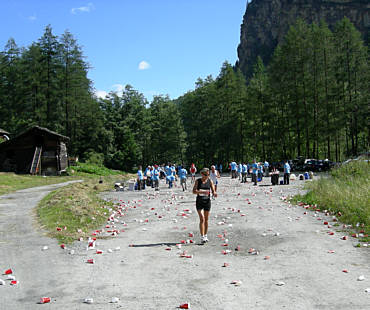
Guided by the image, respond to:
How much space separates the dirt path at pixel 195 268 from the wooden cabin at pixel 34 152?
34.7 meters

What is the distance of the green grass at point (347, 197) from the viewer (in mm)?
A: 11867

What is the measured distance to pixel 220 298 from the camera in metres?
5.76

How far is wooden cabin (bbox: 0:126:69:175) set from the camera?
44.9 metres

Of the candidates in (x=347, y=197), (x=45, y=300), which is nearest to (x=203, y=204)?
(x=45, y=300)

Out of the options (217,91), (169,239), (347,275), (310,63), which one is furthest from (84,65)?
(347,275)

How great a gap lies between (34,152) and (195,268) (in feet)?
137

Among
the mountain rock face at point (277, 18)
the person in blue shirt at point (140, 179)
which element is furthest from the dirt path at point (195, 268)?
the mountain rock face at point (277, 18)

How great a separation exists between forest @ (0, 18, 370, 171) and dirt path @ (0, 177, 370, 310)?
111 feet

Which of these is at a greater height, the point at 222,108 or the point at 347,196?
the point at 222,108

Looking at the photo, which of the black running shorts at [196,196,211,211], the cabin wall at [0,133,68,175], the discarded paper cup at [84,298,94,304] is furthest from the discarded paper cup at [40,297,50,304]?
the cabin wall at [0,133,68,175]

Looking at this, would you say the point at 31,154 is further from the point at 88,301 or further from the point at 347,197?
the point at 88,301

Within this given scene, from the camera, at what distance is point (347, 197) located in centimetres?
1412

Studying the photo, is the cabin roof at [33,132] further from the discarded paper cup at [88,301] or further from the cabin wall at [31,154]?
the discarded paper cup at [88,301]

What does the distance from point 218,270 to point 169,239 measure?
3.38 m
